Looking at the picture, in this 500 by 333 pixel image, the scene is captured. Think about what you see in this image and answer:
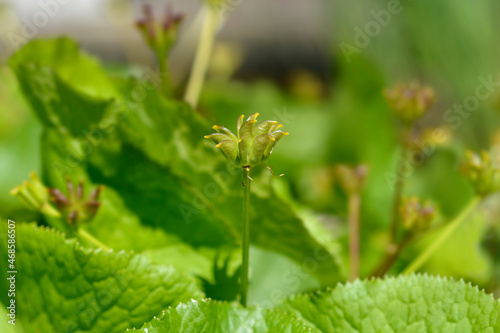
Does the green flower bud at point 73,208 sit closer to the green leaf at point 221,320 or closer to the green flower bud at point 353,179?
the green leaf at point 221,320

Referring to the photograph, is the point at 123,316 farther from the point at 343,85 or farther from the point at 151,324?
the point at 343,85

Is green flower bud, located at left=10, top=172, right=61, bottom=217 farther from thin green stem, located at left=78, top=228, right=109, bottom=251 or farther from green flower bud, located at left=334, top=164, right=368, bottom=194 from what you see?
green flower bud, located at left=334, top=164, right=368, bottom=194

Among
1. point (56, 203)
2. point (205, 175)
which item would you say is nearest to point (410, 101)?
point (205, 175)

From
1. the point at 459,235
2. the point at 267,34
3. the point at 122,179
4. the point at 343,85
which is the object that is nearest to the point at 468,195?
the point at 459,235

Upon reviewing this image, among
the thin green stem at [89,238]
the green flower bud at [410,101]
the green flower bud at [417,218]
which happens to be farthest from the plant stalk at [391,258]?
the thin green stem at [89,238]

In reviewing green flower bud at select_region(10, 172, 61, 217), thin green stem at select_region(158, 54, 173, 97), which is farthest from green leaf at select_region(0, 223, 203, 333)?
thin green stem at select_region(158, 54, 173, 97)

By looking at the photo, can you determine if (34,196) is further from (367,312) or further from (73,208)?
(367,312)

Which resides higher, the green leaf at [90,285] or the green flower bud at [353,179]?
the green flower bud at [353,179]

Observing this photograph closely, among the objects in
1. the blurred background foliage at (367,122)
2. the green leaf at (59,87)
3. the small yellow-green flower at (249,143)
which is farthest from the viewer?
the blurred background foliage at (367,122)
